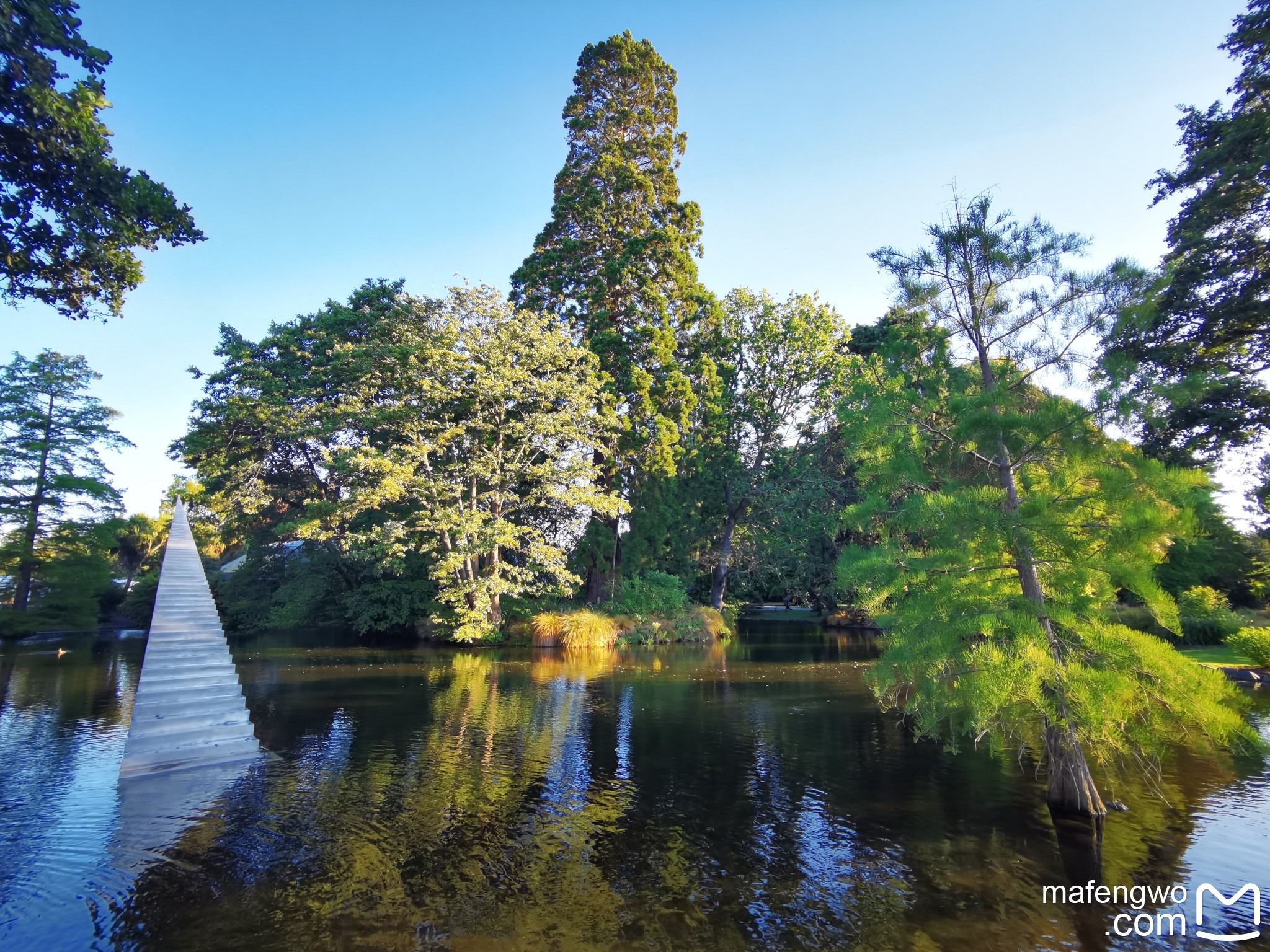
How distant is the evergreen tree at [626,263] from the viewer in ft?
91.5

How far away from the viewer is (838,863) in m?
6.34

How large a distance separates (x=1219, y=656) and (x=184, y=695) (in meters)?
23.4

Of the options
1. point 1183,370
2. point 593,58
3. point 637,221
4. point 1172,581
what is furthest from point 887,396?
point 593,58

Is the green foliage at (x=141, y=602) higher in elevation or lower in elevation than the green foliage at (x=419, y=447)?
lower

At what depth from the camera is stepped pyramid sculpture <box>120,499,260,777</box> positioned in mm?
9312

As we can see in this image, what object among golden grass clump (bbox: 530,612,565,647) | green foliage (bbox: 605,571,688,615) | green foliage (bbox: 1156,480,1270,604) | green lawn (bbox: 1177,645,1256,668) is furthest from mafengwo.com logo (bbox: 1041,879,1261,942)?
green foliage (bbox: 605,571,688,615)

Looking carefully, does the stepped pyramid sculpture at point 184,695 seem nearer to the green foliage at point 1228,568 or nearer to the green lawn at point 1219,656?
the green lawn at point 1219,656

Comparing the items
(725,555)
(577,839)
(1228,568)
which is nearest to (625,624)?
(725,555)

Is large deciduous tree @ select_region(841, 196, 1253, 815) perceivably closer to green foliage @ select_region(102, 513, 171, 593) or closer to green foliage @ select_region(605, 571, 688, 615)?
green foliage @ select_region(605, 571, 688, 615)

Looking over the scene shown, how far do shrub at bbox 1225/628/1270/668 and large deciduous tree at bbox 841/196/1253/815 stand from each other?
1099 centimetres

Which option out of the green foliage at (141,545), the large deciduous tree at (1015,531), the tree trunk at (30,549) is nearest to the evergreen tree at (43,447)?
the tree trunk at (30,549)

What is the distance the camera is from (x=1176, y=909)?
541cm

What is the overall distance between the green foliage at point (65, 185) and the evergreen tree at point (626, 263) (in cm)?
1782

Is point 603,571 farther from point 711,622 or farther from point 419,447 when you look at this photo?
point 419,447
